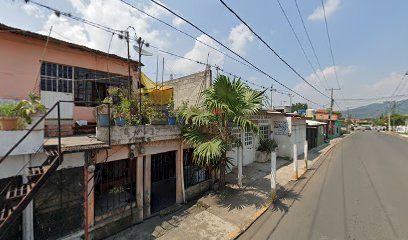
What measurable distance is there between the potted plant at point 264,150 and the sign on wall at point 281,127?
4.94 feet

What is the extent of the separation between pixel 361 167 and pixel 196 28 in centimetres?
1368

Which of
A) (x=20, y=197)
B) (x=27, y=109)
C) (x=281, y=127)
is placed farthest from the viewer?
(x=281, y=127)

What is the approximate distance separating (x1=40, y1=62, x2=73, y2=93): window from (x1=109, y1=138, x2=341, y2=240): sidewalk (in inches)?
239

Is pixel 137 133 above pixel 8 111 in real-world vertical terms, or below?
below

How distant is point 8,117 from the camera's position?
14.2 ft

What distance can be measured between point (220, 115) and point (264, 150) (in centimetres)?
736

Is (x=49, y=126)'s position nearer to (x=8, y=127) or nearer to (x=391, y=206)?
(x=8, y=127)

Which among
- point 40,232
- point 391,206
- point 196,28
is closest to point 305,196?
point 391,206

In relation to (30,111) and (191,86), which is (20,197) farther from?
(191,86)

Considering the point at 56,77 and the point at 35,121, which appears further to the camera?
the point at 56,77

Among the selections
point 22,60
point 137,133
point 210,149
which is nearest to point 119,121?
point 137,133

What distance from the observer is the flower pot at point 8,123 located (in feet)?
14.0

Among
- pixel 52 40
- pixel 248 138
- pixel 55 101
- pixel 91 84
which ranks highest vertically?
pixel 52 40

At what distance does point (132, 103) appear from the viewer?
23.6 feet
